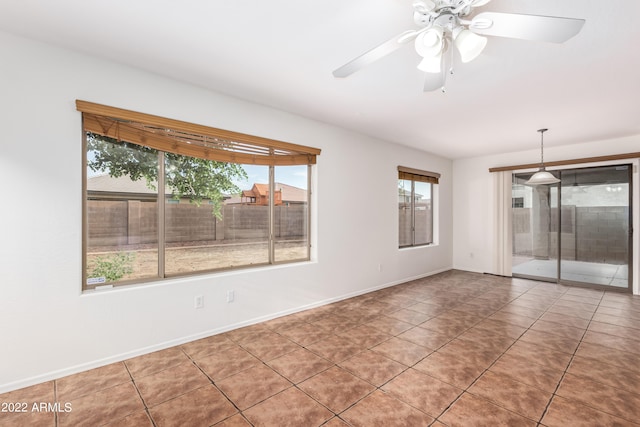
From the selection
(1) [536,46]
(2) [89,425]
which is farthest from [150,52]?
(1) [536,46]

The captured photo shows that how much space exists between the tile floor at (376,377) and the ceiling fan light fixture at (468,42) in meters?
2.24

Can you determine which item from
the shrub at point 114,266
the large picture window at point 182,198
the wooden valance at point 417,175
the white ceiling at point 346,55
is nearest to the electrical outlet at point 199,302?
the large picture window at point 182,198

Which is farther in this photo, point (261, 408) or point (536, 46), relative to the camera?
point (536, 46)

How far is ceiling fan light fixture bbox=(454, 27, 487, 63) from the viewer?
1.63 m

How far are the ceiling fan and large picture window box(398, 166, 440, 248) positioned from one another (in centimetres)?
365

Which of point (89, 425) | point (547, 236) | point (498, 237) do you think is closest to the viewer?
point (89, 425)

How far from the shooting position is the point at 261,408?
6.48 feet

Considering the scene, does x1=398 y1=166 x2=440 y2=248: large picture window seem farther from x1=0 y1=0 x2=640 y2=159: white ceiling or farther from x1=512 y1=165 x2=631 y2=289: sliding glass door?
x1=0 y1=0 x2=640 y2=159: white ceiling

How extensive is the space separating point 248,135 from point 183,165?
0.77m

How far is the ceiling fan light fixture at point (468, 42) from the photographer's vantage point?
5.36 feet

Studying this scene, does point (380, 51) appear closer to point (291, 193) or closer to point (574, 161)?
point (291, 193)

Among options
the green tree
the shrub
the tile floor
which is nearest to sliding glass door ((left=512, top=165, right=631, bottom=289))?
the tile floor

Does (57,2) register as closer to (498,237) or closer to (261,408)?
(261,408)

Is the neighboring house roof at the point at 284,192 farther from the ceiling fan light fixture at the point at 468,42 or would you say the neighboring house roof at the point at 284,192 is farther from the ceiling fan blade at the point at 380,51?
the ceiling fan light fixture at the point at 468,42
